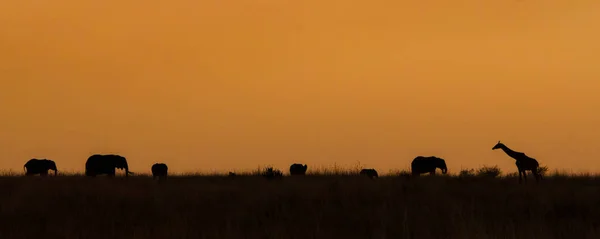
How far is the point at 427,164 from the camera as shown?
102ft

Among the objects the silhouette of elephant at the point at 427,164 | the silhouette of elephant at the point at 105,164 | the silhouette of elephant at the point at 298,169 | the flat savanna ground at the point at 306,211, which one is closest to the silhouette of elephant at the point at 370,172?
the silhouette of elephant at the point at 427,164

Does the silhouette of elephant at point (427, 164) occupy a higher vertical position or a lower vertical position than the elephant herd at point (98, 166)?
lower

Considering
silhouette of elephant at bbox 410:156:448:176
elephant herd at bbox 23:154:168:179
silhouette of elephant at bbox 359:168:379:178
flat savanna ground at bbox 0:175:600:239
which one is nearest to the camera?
flat savanna ground at bbox 0:175:600:239

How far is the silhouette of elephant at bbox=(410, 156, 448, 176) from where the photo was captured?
31.1 meters

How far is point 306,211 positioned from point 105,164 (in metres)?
18.3

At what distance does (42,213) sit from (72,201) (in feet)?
6.92

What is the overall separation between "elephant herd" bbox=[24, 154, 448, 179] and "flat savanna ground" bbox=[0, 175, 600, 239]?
8.61 metres

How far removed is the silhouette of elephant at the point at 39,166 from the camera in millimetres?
33344

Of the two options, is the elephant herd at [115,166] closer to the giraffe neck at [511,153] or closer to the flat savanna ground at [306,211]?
the giraffe neck at [511,153]

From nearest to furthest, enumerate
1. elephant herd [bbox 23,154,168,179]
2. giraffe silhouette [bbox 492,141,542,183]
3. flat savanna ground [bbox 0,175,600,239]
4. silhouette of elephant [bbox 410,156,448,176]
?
flat savanna ground [bbox 0,175,600,239] → giraffe silhouette [bbox 492,141,542,183] → silhouette of elephant [bbox 410,156,448,176] → elephant herd [bbox 23,154,168,179]

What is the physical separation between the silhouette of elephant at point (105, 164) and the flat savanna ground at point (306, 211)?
32.6ft

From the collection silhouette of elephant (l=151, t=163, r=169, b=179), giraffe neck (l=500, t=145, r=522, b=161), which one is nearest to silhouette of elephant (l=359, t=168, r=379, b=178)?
giraffe neck (l=500, t=145, r=522, b=161)

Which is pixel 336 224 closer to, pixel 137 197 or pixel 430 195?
pixel 430 195

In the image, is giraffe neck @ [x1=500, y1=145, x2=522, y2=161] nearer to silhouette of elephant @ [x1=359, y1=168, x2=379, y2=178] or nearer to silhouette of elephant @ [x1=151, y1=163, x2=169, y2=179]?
silhouette of elephant @ [x1=359, y1=168, x2=379, y2=178]
